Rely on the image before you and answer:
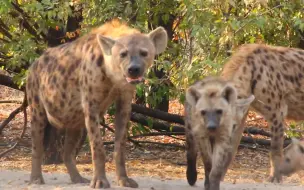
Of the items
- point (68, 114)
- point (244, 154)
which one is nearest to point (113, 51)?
point (68, 114)

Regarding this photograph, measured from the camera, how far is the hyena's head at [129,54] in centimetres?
594

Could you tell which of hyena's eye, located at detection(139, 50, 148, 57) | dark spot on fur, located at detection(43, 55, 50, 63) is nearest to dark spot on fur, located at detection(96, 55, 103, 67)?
hyena's eye, located at detection(139, 50, 148, 57)

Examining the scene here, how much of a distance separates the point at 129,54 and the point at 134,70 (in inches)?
7.1

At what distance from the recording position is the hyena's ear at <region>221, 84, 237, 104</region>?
5961mm

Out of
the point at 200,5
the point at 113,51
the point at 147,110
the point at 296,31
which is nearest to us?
the point at 113,51

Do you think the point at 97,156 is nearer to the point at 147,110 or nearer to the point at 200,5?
the point at 200,5

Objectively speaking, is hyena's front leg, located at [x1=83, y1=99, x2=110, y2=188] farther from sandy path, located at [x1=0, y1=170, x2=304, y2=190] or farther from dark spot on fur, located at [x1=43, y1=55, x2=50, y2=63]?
dark spot on fur, located at [x1=43, y1=55, x2=50, y2=63]

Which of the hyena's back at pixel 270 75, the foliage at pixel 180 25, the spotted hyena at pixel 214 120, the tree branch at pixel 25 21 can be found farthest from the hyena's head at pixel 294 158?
the tree branch at pixel 25 21

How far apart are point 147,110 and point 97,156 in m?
3.37

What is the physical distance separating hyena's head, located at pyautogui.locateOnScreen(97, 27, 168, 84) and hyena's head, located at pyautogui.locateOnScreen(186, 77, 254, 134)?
450 millimetres

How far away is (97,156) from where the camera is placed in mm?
6289

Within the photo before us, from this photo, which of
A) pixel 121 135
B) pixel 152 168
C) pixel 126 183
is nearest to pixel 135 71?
pixel 121 135

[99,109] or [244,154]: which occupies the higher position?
[99,109]

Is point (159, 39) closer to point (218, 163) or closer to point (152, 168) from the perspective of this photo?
point (218, 163)
